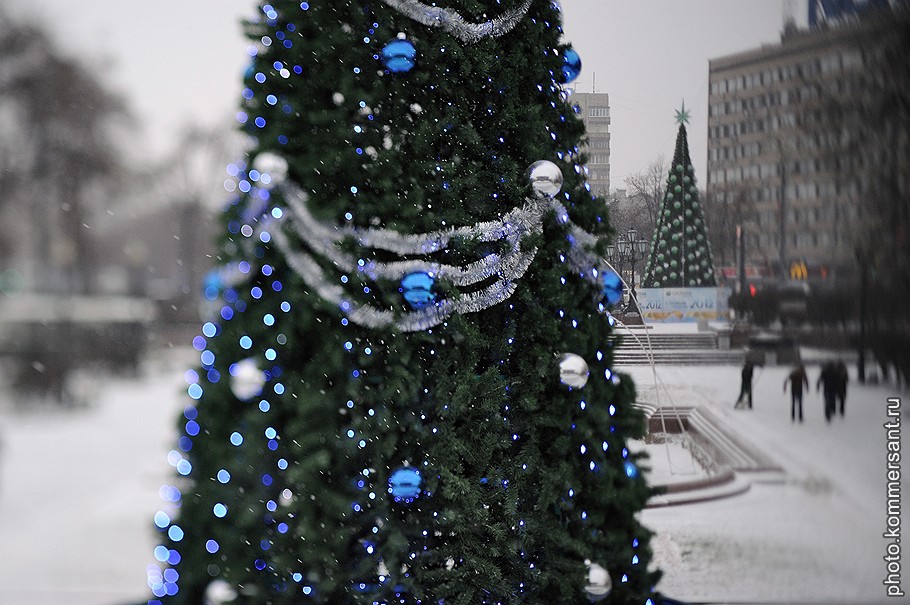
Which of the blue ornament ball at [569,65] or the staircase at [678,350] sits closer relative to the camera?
Result: the blue ornament ball at [569,65]

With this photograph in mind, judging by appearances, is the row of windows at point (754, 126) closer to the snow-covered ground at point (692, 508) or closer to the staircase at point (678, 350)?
the staircase at point (678, 350)

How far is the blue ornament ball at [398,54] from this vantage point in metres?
1.43

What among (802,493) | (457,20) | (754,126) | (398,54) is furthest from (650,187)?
(398,54)

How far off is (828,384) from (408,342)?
213 cm

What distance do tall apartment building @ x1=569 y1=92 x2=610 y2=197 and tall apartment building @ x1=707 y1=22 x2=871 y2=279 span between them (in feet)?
1.41

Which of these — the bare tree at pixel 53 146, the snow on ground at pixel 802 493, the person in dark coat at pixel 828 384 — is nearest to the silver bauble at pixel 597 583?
the snow on ground at pixel 802 493

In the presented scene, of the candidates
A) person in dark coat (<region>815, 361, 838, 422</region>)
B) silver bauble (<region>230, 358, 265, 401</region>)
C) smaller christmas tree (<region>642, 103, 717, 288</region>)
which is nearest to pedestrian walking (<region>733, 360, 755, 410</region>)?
person in dark coat (<region>815, 361, 838, 422</region>)

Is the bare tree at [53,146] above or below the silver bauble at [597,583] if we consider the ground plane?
above

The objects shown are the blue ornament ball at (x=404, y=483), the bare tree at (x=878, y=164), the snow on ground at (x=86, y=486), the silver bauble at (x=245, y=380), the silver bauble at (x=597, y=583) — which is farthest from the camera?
the snow on ground at (x=86, y=486)

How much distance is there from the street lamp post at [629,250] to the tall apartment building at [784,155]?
0.37 m

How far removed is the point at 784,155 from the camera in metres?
2.77

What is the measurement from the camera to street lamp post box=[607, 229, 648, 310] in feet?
9.10

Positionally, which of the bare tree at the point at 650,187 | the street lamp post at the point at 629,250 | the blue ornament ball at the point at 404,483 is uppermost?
the bare tree at the point at 650,187

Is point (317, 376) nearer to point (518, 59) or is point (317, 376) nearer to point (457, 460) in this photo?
point (457, 460)
